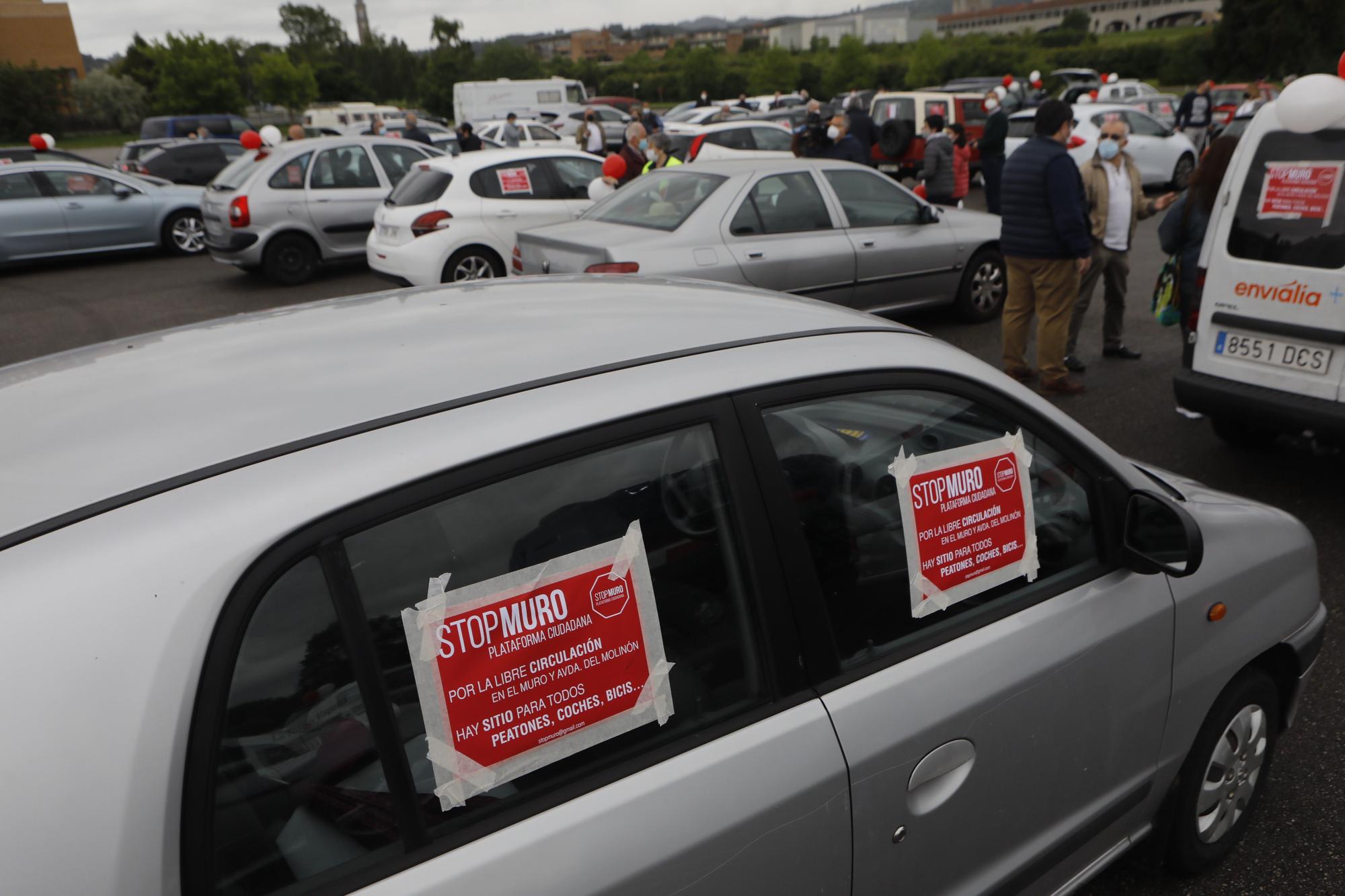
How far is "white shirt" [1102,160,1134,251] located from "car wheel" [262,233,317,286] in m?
8.94

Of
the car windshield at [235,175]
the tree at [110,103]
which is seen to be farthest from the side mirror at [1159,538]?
the tree at [110,103]

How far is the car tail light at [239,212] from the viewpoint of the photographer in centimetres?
1138

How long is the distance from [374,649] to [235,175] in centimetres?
1280

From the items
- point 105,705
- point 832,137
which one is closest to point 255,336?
point 105,705

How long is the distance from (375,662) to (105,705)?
0.34m

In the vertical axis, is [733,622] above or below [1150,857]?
above

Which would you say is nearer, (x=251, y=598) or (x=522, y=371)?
(x=251, y=598)

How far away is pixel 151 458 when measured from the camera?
1.38m

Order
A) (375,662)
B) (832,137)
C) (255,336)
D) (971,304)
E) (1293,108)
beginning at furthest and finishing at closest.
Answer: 1. (832,137)
2. (971,304)
3. (1293,108)
4. (255,336)
5. (375,662)

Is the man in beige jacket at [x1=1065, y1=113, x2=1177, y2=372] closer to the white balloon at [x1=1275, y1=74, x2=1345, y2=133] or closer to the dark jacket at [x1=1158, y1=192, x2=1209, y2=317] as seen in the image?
the dark jacket at [x1=1158, y1=192, x2=1209, y2=317]

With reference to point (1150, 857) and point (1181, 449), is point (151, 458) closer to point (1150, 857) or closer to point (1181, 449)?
point (1150, 857)

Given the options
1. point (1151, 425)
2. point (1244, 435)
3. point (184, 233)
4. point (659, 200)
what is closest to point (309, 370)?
point (1244, 435)

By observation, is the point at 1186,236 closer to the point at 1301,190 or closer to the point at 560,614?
the point at 1301,190

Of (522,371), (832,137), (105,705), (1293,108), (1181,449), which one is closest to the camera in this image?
(105,705)
